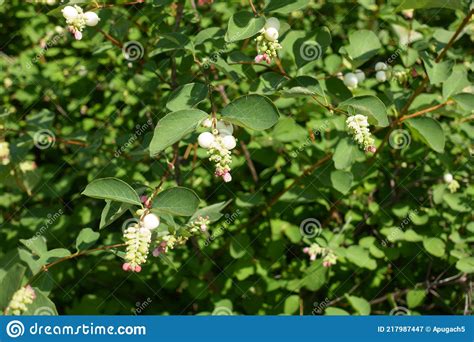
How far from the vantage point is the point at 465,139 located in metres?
2.78

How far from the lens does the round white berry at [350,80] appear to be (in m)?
2.36

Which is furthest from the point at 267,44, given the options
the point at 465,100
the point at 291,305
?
the point at 291,305

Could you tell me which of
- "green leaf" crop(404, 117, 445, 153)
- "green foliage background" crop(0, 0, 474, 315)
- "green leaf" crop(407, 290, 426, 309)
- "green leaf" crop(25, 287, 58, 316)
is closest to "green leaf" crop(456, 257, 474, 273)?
"green foliage background" crop(0, 0, 474, 315)

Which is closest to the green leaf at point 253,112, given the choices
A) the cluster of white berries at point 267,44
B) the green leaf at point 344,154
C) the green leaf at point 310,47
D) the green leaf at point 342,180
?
the cluster of white berries at point 267,44

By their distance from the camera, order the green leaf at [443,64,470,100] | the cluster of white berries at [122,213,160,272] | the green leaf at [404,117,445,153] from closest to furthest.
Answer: the cluster of white berries at [122,213,160,272], the green leaf at [404,117,445,153], the green leaf at [443,64,470,100]

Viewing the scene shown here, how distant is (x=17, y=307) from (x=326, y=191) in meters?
1.60

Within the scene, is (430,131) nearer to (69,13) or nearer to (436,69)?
(436,69)

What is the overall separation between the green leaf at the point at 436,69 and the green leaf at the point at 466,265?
34.9 inches

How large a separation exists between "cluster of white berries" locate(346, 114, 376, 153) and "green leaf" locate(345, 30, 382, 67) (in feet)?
2.04

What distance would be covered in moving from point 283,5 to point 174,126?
64 cm

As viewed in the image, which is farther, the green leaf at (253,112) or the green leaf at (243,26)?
the green leaf at (243,26)

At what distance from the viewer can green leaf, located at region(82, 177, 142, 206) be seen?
1574 mm

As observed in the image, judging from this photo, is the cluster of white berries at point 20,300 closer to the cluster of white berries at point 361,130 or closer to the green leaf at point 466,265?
the cluster of white berries at point 361,130

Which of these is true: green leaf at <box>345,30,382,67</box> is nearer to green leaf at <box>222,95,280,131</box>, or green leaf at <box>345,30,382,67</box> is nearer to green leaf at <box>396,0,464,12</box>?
green leaf at <box>396,0,464,12</box>
